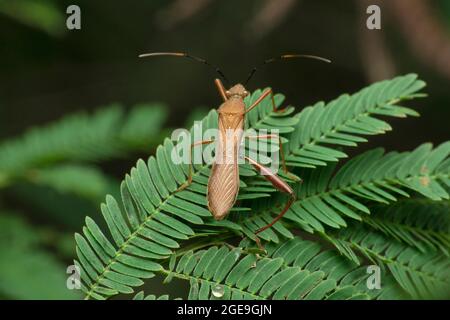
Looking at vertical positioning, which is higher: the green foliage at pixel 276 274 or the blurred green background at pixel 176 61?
the blurred green background at pixel 176 61

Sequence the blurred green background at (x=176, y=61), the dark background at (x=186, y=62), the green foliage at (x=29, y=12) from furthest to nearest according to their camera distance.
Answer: the dark background at (x=186, y=62) → the blurred green background at (x=176, y=61) → the green foliage at (x=29, y=12)

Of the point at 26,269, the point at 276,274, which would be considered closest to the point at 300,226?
the point at 276,274

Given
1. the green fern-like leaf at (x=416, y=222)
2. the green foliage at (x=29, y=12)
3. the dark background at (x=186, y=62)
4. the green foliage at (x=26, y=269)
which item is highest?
the dark background at (x=186, y=62)

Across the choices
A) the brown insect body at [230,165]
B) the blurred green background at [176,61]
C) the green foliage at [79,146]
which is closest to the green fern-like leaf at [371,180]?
the brown insect body at [230,165]

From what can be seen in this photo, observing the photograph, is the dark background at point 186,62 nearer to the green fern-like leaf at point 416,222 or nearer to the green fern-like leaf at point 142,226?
the green fern-like leaf at point 416,222

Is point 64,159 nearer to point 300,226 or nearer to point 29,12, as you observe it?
point 29,12

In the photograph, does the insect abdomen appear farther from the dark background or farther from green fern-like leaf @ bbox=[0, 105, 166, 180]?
the dark background

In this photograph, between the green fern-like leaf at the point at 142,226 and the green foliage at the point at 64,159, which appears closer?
the green fern-like leaf at the point at 142,226

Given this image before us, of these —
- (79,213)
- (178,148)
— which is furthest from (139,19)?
(178,148)
